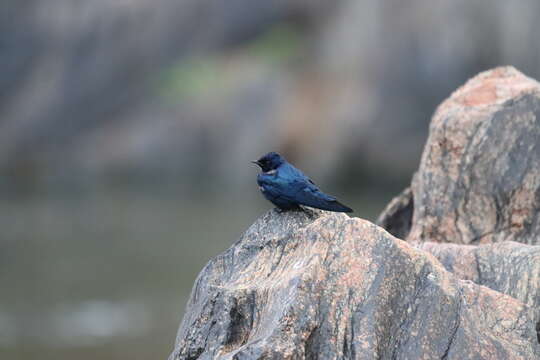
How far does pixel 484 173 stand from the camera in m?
5.50

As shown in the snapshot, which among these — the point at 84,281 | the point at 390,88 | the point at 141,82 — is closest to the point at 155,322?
the point at 84,281

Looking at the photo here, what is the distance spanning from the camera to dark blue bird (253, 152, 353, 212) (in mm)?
4242

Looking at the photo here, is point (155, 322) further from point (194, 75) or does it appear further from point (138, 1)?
point (138, 1)

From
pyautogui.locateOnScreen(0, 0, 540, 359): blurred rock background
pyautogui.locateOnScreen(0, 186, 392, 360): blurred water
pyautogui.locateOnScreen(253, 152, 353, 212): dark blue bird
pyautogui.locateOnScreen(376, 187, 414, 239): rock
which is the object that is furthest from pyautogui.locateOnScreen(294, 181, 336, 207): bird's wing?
pyautogui.locateOnScreen(0, 0, 540, 359): blurred rock background

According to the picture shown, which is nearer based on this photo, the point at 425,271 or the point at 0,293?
the point at 425,271

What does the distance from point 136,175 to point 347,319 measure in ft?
60.8

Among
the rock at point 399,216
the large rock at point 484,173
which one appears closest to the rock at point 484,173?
the large rock at point 484,173

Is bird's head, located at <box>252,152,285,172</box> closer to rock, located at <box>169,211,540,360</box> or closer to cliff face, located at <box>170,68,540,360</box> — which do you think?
cliff face, located at <box>170,68,540,360</box>

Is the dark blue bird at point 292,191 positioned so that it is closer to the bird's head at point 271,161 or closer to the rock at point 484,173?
the bird's head at point 271,161

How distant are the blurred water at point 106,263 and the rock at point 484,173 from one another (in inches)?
202

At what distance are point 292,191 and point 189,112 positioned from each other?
17.5 meters

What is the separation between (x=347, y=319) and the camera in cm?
353

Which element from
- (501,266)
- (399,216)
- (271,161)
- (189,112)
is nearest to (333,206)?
(271,161)

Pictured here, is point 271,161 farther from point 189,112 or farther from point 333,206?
point 189,112
